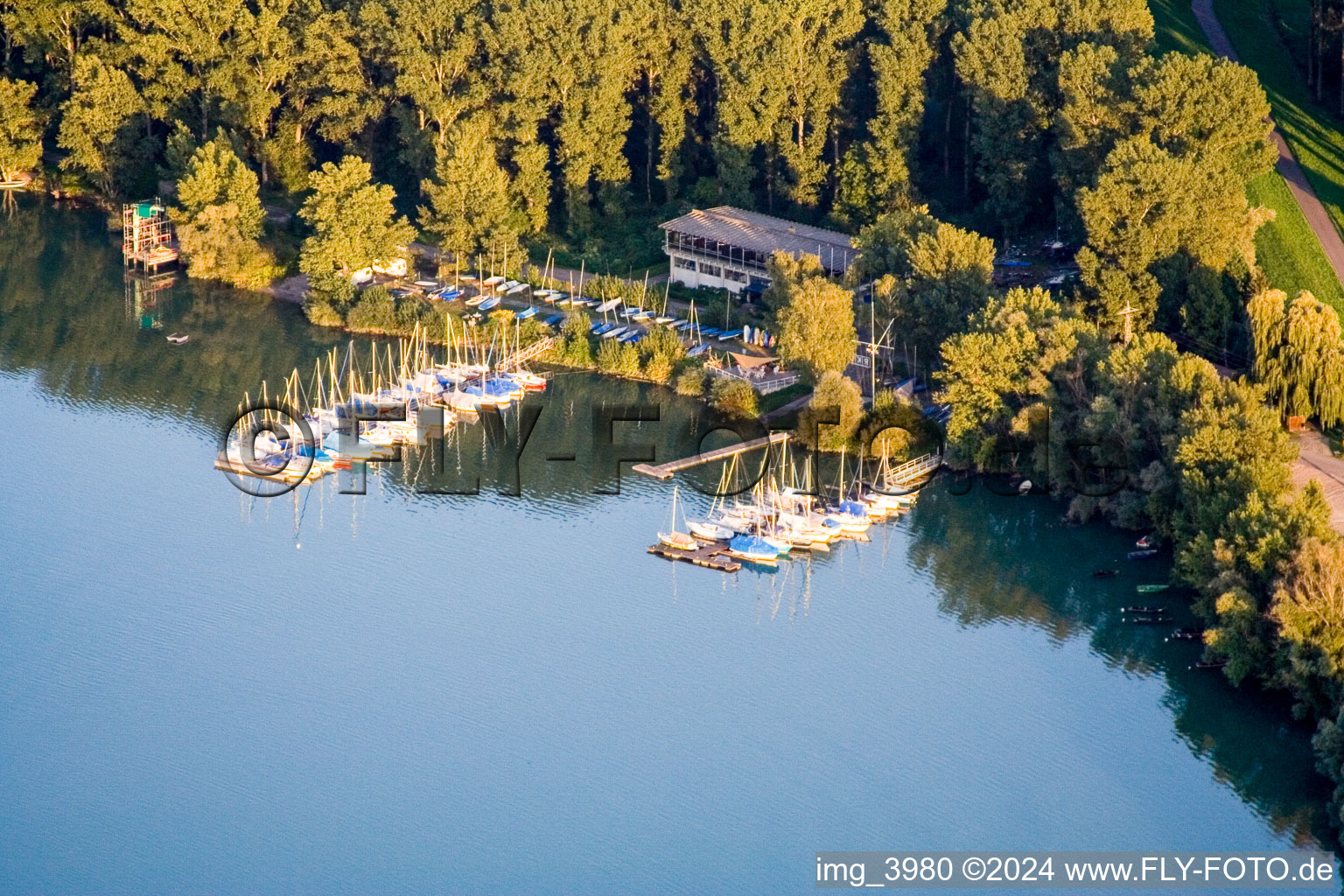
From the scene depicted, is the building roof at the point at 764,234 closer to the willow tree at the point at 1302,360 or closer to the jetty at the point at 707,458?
the jetty at the point at 707,458

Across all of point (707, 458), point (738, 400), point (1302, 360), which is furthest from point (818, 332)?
point (1302, 360)

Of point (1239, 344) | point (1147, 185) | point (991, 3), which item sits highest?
point (991, 3)

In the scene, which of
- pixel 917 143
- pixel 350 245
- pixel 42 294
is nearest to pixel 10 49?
pixel 42 294

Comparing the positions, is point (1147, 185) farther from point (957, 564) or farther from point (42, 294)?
point (42, 294)

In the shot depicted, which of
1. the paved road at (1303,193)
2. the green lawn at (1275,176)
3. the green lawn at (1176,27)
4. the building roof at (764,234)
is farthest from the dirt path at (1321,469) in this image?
the green lawn at (1176,27)

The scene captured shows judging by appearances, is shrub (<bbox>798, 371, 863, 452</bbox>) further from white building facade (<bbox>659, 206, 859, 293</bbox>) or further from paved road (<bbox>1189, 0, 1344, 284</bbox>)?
paved road (<bbox>1189, 0, 1344, 284</bbox>)

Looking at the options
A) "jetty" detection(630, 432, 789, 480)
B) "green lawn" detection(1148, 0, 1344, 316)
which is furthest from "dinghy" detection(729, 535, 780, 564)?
"green lawn" detection(1148, 0, 1344, 316)

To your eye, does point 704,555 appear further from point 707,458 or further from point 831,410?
point 831,410
